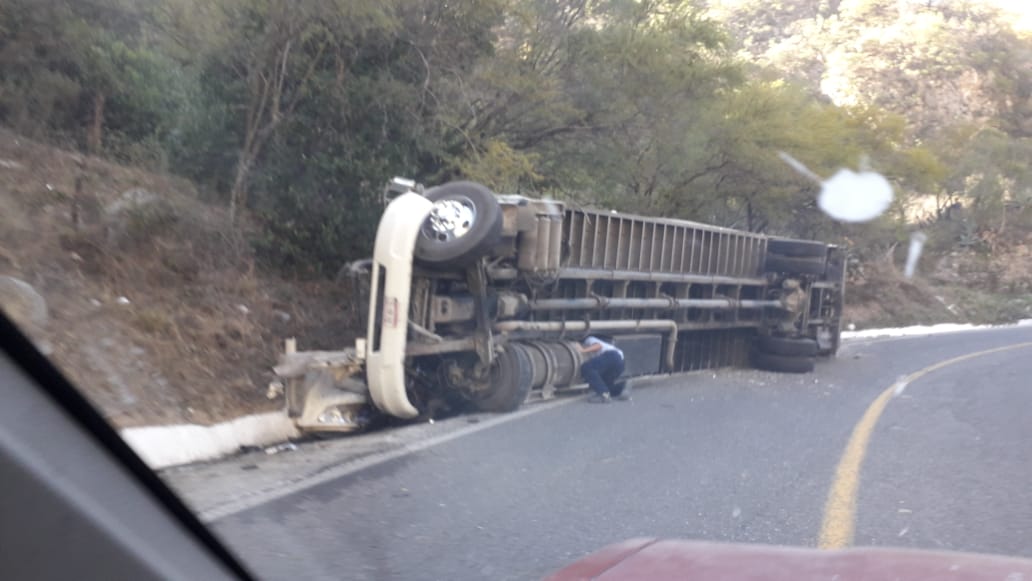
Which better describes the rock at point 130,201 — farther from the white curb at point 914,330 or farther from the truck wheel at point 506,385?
the white curb at point 914,330

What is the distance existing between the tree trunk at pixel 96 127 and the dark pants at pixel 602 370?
6.69 meters

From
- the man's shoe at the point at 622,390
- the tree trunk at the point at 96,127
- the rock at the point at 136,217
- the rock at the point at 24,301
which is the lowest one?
the man's shoe at the point at 622,390

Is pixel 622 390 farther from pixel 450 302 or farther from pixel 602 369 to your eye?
pixel 450 302

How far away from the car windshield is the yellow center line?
5 cm

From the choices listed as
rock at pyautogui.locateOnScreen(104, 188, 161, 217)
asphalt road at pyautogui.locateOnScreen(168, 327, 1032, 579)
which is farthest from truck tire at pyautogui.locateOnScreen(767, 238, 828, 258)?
rock at pyautogui.locateOnScreen(104, 188, 161, 217)

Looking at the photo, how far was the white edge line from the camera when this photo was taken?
245 inches

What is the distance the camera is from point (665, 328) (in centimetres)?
1468

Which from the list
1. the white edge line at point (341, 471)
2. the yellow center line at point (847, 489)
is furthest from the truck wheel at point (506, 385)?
the yellow center line at point (847, 489)

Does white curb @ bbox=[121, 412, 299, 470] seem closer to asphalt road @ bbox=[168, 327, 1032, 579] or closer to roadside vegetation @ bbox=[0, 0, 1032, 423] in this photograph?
asphalt road @ bbox=[168, 327, 1032, 579]

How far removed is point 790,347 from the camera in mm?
17484

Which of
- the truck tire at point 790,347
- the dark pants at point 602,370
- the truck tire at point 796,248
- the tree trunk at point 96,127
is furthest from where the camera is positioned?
the truck tire at point 796,248

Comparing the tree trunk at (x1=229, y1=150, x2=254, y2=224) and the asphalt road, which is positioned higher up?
the tree trunk at (x1=229, y1=150, x2=254, y2=224)

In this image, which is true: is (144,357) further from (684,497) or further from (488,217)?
(684,497)

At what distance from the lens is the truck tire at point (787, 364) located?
17.5 m
